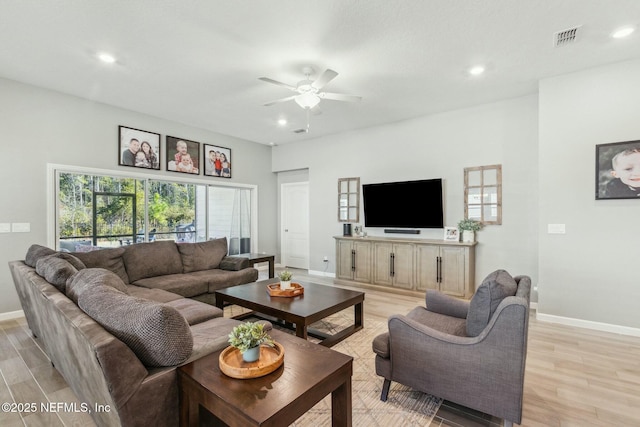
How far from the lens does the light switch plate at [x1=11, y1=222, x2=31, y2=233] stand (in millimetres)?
3934

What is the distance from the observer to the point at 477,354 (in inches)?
72.6

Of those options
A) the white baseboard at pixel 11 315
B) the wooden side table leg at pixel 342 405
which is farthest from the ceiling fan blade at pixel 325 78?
the white baseboard at pixel 11 315

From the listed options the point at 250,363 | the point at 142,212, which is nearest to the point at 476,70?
the point at 250,363

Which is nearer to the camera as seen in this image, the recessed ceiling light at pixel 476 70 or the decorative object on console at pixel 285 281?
the decorative object on console at pixel 285 281

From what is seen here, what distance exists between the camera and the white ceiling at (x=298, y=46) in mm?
2564

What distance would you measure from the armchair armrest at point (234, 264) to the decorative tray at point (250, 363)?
327cm

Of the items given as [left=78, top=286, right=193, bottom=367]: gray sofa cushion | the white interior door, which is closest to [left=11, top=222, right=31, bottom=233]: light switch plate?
[left=78, top=286, right=193, bottom=367]: gray sofa cushion

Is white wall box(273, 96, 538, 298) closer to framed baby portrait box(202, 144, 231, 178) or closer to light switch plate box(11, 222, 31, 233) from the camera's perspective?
framed baby portrait box(202, 144, 231, 178)

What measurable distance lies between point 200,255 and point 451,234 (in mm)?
4057

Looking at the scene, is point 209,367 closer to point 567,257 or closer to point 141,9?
point 141,9

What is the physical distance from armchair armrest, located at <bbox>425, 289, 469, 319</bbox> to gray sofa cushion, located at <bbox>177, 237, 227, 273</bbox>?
340 cm

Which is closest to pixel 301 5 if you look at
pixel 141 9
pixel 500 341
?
pixel 141 9

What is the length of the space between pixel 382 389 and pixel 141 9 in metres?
3.64

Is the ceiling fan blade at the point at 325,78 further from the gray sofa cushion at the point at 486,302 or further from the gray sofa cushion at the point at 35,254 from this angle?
the gray sofa cushion at the point at 35,254
